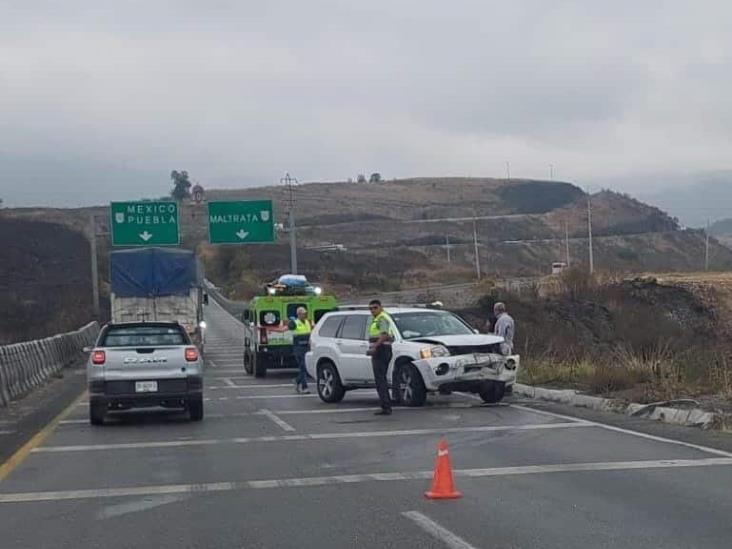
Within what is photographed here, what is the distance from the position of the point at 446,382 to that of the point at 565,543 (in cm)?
1012

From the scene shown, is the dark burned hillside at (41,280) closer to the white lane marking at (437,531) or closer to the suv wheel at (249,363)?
the suv wheel at (249,363)

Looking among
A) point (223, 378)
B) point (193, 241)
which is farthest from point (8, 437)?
point (193, 241)

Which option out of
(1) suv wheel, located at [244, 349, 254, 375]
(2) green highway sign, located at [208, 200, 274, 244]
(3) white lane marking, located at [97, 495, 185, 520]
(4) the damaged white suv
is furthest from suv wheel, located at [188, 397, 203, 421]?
(2) green highway sign, located at [208, 200, 274, 244]

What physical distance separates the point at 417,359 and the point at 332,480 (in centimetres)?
748

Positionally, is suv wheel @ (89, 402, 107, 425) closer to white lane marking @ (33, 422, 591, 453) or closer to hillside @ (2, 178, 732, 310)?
white lane marking @ (33, 422, 591, 453)

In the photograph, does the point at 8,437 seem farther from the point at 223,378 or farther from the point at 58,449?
the point at 223,378

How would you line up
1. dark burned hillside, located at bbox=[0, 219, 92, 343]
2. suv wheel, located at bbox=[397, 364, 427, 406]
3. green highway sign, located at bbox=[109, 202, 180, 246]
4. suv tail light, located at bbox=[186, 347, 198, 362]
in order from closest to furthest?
suv tail light, located at bbox=[186, 347, 198, 362], suv wheel, located at bbox=[397, 364, 427, 406], green highway sign, located at bbox=[109, 202, 180, 246], dark burned hillside, located at bbox=[0, 219, 92, 343]

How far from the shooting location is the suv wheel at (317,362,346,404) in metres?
20.2

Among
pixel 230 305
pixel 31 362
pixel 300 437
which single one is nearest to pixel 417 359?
pixel 300 437

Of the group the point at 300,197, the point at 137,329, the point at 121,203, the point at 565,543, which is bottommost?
the point at 565,543

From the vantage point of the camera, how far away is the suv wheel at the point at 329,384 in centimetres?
2019

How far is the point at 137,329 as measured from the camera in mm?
17562

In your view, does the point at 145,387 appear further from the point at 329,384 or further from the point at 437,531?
the point at 437,531

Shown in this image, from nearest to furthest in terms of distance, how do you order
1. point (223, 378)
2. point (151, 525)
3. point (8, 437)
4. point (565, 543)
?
point (565, 543) → point (151, 525) → point (8, 437) → point (223, 378)
